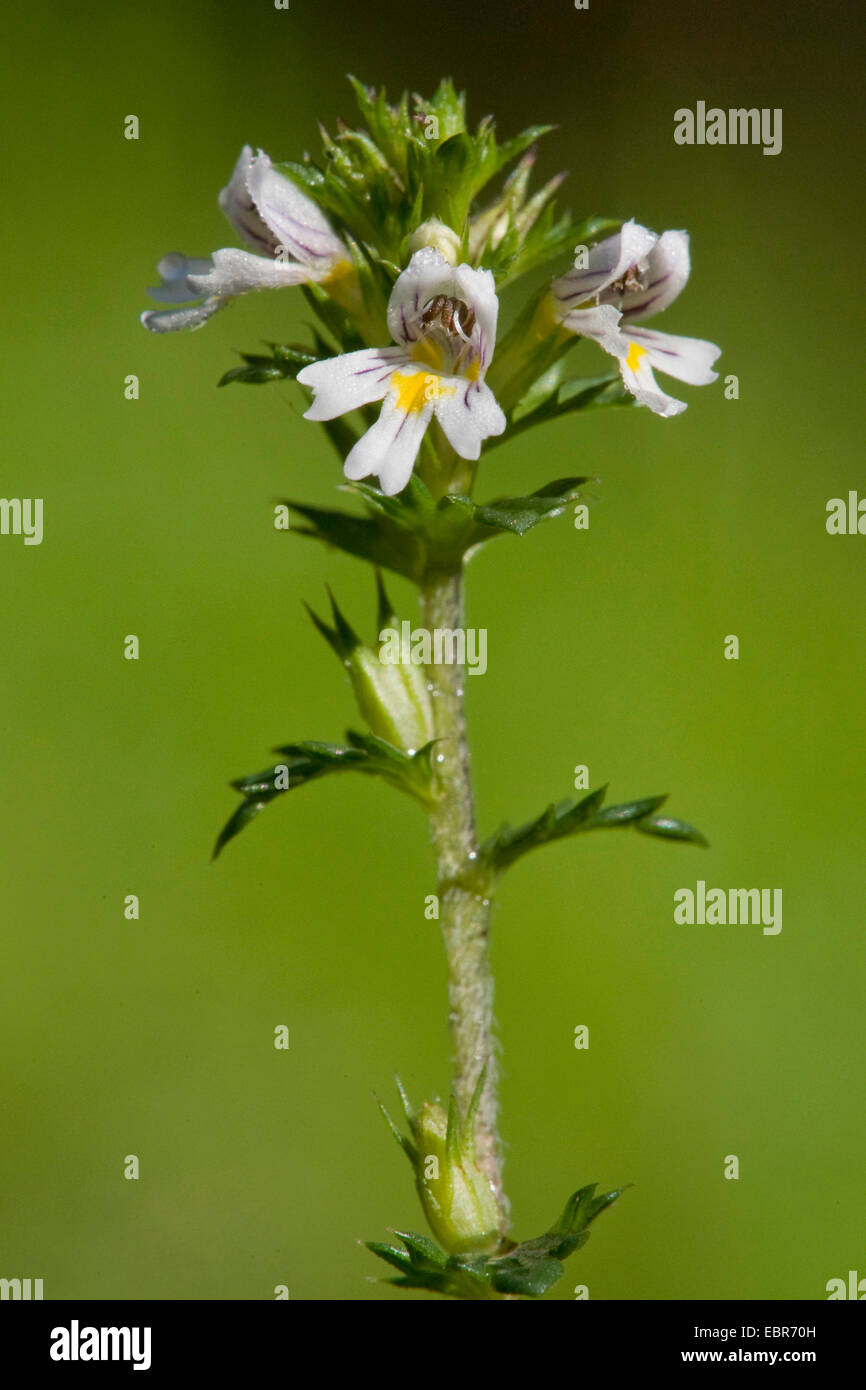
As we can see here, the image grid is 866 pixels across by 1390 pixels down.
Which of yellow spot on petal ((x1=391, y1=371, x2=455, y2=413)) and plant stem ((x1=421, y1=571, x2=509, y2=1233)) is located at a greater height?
yellow spot on petal ((x1=391, y1=371, x2=455, y2=413))

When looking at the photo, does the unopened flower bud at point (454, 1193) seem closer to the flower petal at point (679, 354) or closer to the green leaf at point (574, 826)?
the green leaf at point (574, 826)

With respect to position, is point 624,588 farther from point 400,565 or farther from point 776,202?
point 400,565

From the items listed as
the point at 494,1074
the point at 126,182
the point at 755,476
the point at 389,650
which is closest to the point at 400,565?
the point at 389,650

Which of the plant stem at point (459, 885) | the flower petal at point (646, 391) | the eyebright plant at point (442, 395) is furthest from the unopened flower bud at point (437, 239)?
the plant stem at point (459, 885)

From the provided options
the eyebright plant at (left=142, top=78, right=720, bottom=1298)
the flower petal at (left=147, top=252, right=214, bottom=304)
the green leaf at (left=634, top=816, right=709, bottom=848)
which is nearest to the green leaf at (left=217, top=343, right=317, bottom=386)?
the eyebright plant at (left=142, top=78, right=720, bottom=1298)

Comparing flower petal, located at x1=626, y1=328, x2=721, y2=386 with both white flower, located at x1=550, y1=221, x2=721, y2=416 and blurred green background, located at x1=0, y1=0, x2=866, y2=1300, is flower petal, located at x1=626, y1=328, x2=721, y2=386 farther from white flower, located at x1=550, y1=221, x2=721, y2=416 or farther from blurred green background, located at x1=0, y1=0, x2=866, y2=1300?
blurred green background, located at x1=0, y1=0, x2=866, y2=1300

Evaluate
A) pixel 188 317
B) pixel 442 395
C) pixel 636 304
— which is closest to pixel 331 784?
pixel 188 317

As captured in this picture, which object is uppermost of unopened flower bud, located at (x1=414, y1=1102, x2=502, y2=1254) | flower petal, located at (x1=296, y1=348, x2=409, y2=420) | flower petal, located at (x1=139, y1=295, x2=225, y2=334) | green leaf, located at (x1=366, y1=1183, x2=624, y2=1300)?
flower petal, located at (x1=139, y1=295, x2=225, y2=334)
